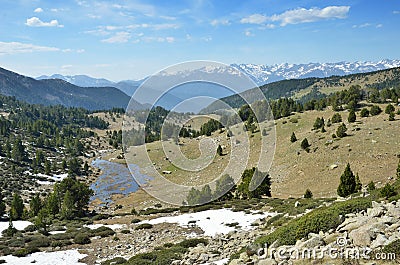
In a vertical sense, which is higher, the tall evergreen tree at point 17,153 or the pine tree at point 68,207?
the tall evergreen tree at point 17,153

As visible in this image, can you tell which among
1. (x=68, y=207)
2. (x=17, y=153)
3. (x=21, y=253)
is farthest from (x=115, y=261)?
(x=17, y=153)

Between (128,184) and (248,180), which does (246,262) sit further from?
(128,184)

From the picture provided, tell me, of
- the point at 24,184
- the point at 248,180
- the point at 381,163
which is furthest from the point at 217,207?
the point at 24,184

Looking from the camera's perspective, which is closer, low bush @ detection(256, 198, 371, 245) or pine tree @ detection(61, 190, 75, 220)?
low bush @ detection(256, 198, 371, 245)

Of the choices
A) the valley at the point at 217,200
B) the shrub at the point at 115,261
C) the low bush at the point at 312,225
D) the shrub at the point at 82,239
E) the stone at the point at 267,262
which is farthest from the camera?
the shrub at the point at 82,239

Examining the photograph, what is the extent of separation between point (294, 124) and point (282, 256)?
85.4m

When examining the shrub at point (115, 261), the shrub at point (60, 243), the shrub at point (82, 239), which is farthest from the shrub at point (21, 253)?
the shrub at point (115, 261)

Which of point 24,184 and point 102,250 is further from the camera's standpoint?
point 24,184

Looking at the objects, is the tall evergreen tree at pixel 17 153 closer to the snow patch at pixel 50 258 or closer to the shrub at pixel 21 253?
the shrub at pixel 21 253

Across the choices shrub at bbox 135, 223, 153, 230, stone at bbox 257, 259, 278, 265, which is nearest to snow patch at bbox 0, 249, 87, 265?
shrub at bbox 135, 223, 153, 230

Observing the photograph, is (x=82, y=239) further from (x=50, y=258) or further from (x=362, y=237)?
(x=362, y=237)

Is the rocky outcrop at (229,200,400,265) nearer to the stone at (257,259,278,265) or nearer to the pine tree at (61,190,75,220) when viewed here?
the stone at (257,259,278,265)

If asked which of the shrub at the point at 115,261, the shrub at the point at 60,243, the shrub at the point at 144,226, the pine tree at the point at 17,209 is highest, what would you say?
the shrub at the point at 115,261

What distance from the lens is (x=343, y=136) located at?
67.6 meters
